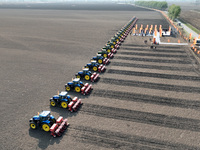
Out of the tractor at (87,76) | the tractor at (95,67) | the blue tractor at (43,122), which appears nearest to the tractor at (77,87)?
the tractor at (87,76)

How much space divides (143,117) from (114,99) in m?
3.62

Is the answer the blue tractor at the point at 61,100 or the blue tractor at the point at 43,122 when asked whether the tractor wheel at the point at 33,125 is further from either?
the blue tractor at the point at 61,100

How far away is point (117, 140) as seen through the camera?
38.9ft

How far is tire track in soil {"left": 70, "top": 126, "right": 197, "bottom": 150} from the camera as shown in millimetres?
11352

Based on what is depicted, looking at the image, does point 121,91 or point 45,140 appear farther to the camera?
point 121,91

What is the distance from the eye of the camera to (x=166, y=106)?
15.4 m

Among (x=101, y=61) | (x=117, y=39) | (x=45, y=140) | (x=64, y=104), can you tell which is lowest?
(x=45, y=140)

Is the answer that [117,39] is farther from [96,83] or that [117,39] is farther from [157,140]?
[157,140]

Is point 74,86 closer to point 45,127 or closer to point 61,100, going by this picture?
point 61,100

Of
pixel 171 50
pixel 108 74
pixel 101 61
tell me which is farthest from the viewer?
pixel 171 50

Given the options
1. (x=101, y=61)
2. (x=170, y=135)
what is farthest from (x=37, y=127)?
(x=101, y=61)

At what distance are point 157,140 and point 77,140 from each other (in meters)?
6.01

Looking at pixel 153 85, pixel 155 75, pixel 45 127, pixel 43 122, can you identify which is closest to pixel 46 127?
→ pixel 45 127

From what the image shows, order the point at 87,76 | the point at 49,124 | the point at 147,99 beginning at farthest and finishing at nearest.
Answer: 1. the point at 87,76
2. the point at 147,99
3. the point at 49,124
